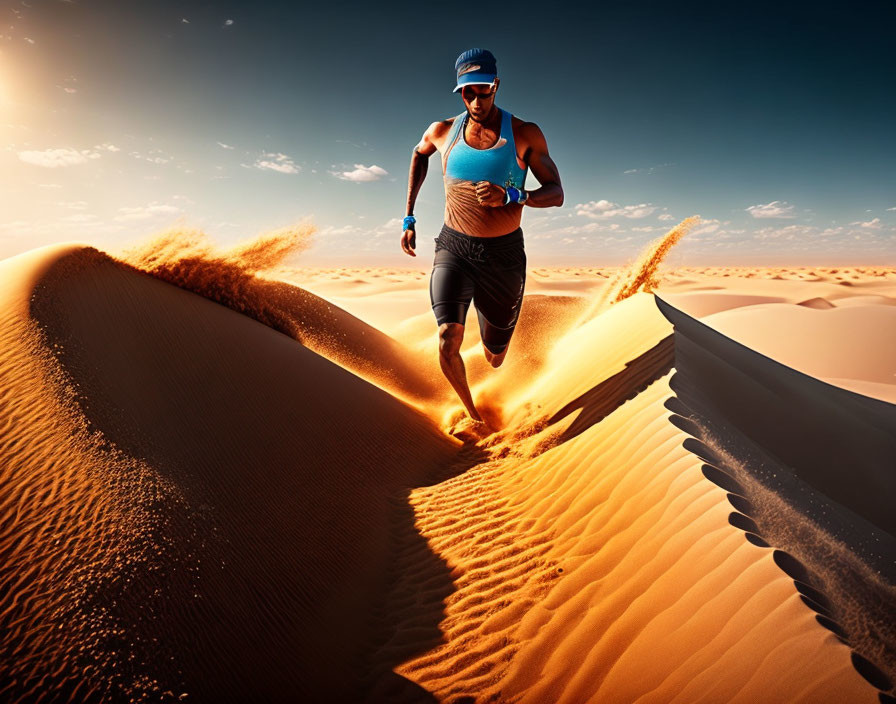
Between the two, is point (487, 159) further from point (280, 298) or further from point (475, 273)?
point (280, 298)

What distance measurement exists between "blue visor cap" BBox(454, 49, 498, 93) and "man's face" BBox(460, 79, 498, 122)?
0.20 ft

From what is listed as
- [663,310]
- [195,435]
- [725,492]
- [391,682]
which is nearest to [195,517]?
[195,435]

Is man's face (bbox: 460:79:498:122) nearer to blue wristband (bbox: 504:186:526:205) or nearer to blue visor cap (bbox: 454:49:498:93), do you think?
blue visor cap (bbox: 454:49:498:93)

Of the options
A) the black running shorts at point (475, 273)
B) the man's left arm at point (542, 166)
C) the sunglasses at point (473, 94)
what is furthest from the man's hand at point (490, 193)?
the sunglasses at point (473, 94)

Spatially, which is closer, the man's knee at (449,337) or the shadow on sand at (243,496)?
the shadow on sand at (243,496)

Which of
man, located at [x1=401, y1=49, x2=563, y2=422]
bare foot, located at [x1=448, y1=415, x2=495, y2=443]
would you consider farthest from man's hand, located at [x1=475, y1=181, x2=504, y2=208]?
bare foot, located at [x1=448, y1=415, x2=495, y2=443]

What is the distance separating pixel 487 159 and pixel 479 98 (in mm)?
451

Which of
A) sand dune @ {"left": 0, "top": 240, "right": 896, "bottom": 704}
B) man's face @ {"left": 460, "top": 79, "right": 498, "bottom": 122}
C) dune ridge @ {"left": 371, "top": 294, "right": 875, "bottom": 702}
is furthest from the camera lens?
man's face @ {"left": 460, "top": 79, "right": 498, "bottom": 122}

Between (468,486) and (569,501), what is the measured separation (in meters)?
0.96

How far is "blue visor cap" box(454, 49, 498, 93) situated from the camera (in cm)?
344

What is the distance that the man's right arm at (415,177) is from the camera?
171 inches

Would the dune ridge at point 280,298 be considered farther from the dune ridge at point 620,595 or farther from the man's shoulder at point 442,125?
the dune ridge at point 620,595

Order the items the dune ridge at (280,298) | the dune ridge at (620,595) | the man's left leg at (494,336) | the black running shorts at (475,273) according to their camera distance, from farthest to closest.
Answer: the man's left leg at (494,336) → the dune ridge at (280,298) → the black running shorts at (475,273) → the dune ridge at (620,595)

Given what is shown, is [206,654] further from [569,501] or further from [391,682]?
[569,501]
